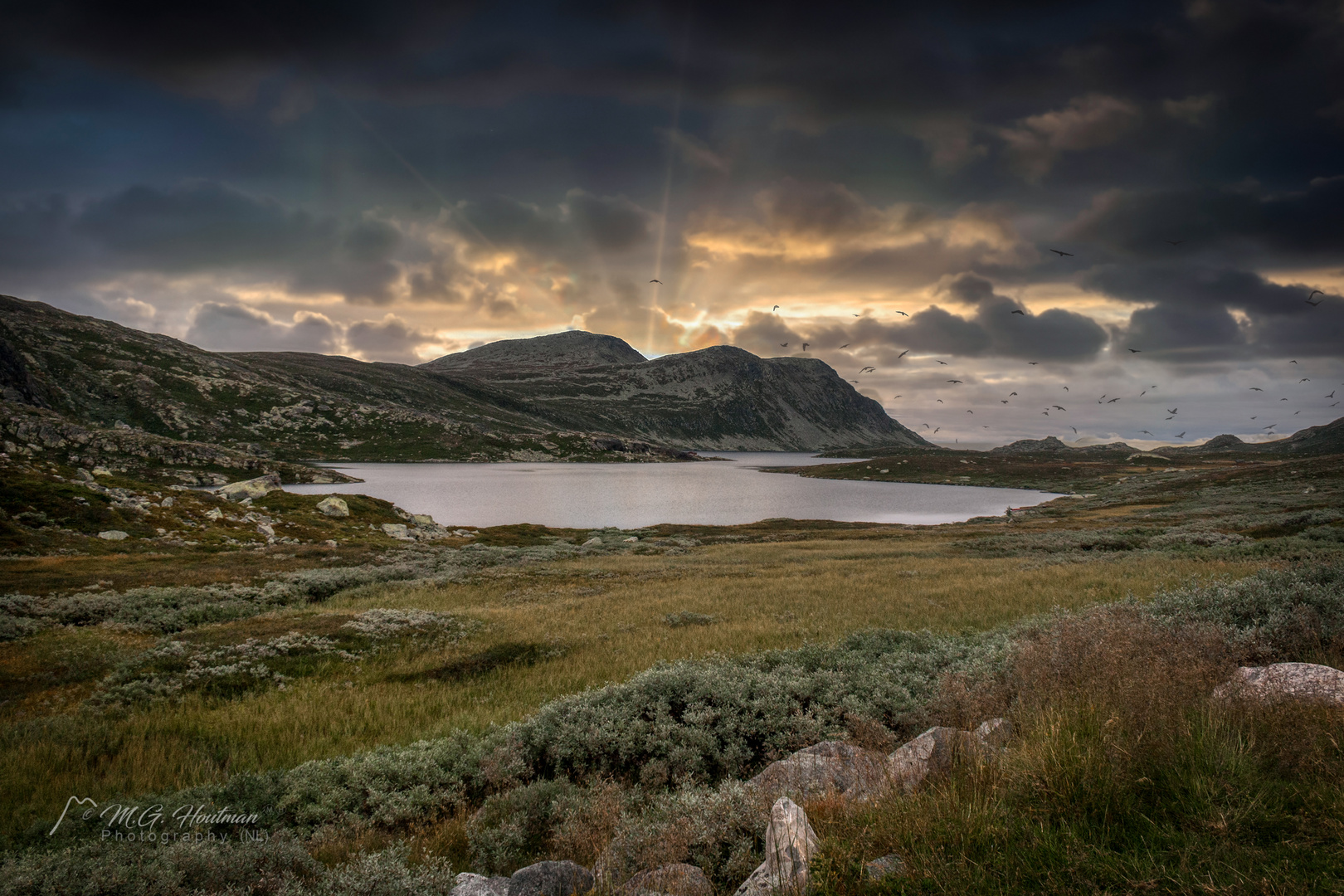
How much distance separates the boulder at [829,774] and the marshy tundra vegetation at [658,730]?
0.59 metres

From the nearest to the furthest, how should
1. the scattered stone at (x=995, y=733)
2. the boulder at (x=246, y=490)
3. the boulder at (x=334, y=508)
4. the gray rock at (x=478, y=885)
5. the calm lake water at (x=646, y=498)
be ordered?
the gray rock at (x=478, y=885) < the scattered stone at (x=995, y=733) < the boulder at (x=334, y=508) < the boulder at (x=246, y=490) < the calm lake water at (x=646, y=498)

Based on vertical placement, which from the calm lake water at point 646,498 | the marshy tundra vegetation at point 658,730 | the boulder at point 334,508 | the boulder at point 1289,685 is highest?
the boulder at point 1289,685

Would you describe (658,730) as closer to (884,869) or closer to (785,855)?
(785,855)

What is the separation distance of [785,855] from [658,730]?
4387 mm

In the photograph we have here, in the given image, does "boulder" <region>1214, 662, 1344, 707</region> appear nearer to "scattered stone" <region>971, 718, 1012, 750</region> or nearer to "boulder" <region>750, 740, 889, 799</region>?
"scattered stone" <region>971, 718, 1012, 750</region>

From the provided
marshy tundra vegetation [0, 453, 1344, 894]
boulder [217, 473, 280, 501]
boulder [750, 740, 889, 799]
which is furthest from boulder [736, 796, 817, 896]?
boulder [217, 473, 280, 501]

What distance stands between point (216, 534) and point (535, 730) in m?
47.9

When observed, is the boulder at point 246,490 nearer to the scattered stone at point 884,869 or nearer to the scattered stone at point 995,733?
the scattered stone at point 995,733

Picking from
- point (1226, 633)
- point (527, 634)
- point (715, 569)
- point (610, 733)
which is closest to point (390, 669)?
point (527, 634)

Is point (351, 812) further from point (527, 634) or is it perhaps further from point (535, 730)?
point (527, 634)

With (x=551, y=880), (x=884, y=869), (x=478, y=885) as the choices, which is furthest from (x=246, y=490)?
(x=884, y=869)

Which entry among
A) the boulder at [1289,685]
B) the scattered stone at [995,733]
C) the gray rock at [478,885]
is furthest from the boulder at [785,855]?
the boulder at [1289,685]

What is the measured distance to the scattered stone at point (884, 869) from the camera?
4.31m

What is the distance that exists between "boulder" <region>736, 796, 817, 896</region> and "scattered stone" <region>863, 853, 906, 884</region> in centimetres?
47
